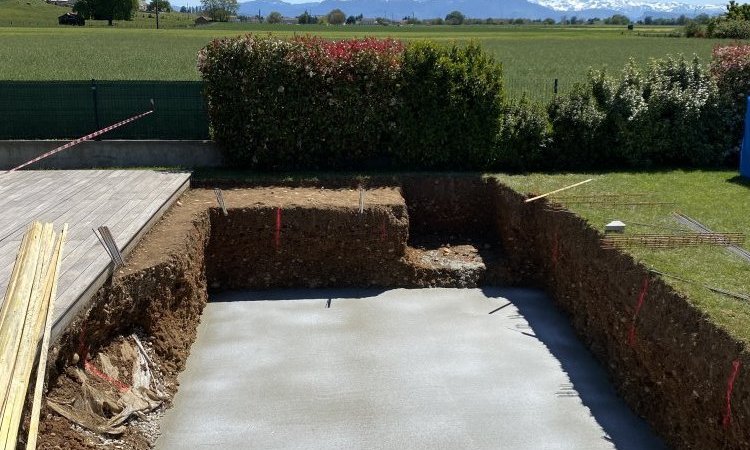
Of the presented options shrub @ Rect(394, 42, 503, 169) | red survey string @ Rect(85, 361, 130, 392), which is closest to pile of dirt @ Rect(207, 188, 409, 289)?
shrub @ Rect(394, 42, 503, 169)

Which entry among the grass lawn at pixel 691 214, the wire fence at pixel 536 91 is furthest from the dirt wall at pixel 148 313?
the wire fence at pixel 536 91

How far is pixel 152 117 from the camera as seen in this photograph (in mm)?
17141

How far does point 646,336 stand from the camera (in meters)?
8.82

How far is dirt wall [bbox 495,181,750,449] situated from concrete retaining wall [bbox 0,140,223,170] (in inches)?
306

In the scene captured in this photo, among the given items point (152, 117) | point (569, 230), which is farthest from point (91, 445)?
point (152, 117)

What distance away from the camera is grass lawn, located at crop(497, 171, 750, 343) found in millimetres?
8250

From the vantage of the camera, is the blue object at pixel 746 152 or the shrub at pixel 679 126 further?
the shrub at pixel 679 126

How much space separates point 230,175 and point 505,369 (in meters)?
7.94

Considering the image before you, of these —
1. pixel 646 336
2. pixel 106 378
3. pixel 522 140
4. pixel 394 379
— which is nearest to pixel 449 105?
pixel 522 140

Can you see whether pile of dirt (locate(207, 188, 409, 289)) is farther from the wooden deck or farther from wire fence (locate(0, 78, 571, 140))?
wire fence (locate(0, 78, 571, 140))

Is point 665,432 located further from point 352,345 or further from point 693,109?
point 693,109

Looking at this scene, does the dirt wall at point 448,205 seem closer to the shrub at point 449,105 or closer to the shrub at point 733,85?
the shrub at point 449,105

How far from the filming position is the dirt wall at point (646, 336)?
7277mm

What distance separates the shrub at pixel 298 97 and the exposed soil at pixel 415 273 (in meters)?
1.44
